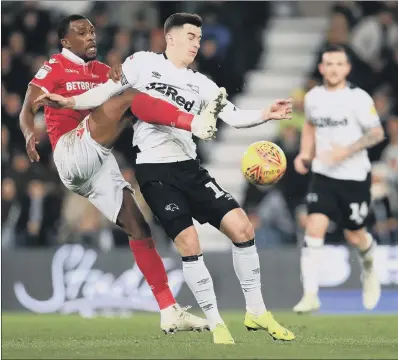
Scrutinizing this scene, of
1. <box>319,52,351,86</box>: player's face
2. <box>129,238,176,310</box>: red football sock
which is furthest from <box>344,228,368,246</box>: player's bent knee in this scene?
<box>129,238,176,310</box>: red football sock

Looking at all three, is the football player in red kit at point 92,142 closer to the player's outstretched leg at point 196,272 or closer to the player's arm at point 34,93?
the player's arm at point 34,93

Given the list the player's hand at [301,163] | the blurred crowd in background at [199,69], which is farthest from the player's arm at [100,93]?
the blurred crowd in background at [199,69]

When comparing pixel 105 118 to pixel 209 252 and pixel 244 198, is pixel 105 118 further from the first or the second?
pixel 244 198

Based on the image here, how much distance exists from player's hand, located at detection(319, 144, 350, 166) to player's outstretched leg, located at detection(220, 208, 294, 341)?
3.14 metres

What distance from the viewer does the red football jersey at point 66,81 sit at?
982cm

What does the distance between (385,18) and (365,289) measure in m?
6.52

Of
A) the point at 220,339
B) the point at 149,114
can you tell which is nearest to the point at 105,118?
the point at 149,114

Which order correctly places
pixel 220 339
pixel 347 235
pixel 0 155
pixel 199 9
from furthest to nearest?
pixel 199 9
pixel 0 155
pixel 347 235
pixel 220 339

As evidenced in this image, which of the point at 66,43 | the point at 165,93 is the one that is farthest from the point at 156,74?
the point at 66,43

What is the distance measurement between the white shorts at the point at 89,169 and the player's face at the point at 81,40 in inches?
32.9

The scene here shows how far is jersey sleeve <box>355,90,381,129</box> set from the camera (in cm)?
1186

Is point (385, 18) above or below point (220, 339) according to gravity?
above

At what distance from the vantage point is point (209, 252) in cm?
1460

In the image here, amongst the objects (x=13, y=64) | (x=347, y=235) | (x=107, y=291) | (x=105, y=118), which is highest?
(x=13, y=64)
